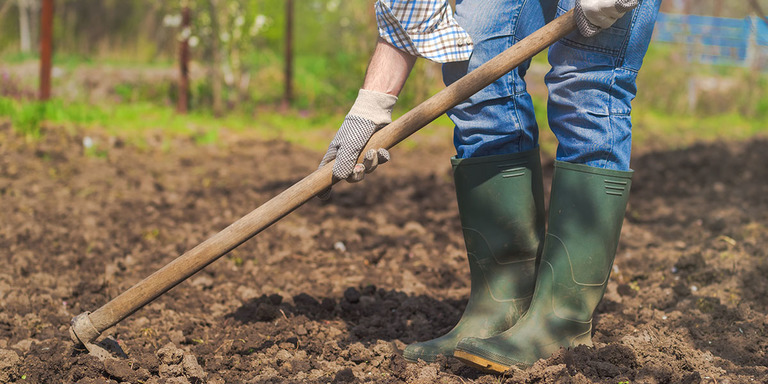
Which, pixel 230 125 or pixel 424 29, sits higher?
pixel 424 29

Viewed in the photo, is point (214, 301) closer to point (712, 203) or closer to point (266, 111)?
point (712, 203)

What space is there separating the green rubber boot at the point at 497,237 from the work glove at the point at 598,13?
0.41 metres

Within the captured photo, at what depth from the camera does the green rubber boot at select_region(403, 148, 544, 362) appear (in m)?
2.03

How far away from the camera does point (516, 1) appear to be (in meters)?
1.93

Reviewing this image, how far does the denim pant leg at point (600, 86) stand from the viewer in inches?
72.4

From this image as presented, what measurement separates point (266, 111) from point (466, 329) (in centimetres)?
531

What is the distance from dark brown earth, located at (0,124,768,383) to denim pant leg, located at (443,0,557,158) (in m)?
0.61

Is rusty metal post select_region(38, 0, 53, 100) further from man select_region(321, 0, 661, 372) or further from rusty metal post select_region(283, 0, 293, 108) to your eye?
man select_region(321, 0, 661, 372)

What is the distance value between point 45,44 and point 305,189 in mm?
4705

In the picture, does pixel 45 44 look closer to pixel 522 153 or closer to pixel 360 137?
pixel 360 137

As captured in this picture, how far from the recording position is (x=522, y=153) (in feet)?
6.64

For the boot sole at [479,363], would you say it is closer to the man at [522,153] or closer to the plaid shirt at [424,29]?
the man at [522,153]

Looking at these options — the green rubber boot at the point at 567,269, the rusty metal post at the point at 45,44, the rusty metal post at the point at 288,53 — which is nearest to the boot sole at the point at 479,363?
the green rubber boot at the point at 567,269

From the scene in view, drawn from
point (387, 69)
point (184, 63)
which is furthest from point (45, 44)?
point (387, 69)
